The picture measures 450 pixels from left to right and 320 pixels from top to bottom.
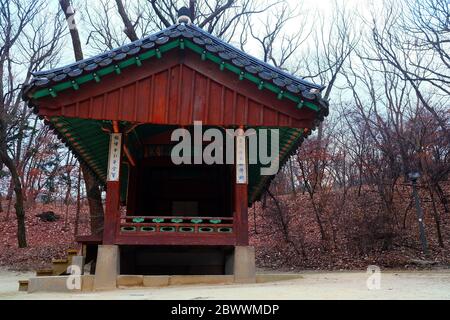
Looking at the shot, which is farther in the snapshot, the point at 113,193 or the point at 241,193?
the point at 241,193

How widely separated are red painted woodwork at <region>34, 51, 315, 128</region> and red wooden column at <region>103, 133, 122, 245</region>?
33.3 inches

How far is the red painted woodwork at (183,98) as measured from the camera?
9.25 m

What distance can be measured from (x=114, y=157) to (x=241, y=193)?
3002 millimetres

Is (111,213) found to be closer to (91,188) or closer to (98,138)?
(98,138)

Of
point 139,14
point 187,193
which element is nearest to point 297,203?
A: point 139,14

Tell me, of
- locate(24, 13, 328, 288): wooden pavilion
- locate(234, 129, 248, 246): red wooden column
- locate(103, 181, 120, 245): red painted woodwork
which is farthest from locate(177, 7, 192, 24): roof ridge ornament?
locate(103, 181, 120, 245): red painted woodwork

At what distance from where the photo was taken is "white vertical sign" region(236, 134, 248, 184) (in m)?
9.76

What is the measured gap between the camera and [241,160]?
9859 mm

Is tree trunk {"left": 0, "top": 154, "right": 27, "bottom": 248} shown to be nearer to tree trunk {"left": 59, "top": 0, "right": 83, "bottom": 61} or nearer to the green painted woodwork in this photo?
tree trunk {"left": 59, "top": 0, "right": 83, "bottom": 61}

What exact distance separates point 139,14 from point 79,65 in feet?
55.9

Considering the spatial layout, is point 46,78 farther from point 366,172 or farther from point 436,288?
point 366,172

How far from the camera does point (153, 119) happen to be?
9.27 metres

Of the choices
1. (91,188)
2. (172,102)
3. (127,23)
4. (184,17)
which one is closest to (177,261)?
(172,102)
